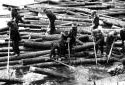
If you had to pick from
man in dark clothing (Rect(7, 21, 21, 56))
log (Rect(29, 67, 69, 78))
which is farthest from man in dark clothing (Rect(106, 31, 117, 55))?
man in dark clothing (Rect(7, 21, 21, 56))

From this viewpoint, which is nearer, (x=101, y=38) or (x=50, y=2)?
(x=101, y=38)

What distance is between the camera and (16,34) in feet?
52.5

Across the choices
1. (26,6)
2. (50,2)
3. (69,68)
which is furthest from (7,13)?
(69,68)

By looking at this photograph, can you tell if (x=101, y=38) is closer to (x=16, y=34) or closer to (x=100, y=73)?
(x=100, y=73)

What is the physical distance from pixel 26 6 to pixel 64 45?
1301 centimetres

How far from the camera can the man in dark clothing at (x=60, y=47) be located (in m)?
15.4

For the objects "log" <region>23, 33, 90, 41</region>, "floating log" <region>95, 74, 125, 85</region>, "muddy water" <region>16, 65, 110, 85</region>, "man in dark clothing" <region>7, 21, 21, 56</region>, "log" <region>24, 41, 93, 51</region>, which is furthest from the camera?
"log" <region>23, 33, 90, 41</region>

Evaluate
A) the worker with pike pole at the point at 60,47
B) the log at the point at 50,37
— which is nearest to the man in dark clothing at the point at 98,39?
the log at the point at 50,37

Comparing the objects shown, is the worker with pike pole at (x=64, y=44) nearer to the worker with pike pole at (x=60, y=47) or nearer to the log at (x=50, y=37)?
the worker with pike pole at (x=60, y=47)

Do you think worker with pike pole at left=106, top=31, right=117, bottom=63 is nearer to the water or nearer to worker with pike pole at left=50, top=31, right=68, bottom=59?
the water

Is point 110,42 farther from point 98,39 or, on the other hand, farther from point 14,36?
point 14,36

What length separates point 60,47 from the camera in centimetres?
1566

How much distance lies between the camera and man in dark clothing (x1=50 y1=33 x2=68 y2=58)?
15.4m

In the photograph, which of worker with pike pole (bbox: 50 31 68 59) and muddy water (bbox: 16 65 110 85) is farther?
worker with pike pole (bbox: 50 31 68 59)
